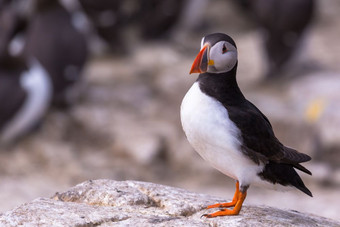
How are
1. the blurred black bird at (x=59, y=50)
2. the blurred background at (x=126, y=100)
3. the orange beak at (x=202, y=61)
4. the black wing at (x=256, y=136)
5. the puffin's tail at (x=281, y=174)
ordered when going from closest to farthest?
the orange beak at (x=202, y=61) → the black wing at (x=256, y=136) → the puffin's tail at (x=281, y=174) → the blurred background at (x=126, y=100) → the blurred black bird at (x=59, y=50)

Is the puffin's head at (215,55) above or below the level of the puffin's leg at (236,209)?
above

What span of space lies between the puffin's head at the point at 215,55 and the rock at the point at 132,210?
669 mm

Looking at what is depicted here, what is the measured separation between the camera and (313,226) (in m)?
3.20

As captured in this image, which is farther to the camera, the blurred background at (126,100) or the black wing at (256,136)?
the blurred background at (126,100)

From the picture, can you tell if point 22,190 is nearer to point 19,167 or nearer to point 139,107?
point 19,167

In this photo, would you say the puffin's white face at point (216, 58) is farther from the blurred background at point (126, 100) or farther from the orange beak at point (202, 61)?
the blurred background at point (126, 100)

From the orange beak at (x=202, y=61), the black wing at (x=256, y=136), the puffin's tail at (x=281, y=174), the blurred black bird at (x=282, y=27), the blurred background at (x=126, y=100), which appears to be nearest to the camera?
the orange beak at (x=202, y=61)

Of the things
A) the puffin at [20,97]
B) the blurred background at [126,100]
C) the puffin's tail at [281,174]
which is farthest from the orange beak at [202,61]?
the puffin at [20,97]

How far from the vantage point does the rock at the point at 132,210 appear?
3033mm

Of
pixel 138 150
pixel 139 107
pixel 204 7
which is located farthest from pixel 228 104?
pixel 204 7

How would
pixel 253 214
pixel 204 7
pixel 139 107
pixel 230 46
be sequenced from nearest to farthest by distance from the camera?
pixel 230 46 → pixel 253 214 → pixel 139 107 → pixel 204 7

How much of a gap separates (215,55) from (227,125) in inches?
11.5

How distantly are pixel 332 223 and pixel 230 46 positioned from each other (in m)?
1.04

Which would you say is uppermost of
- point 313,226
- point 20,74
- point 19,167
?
point 20,74
